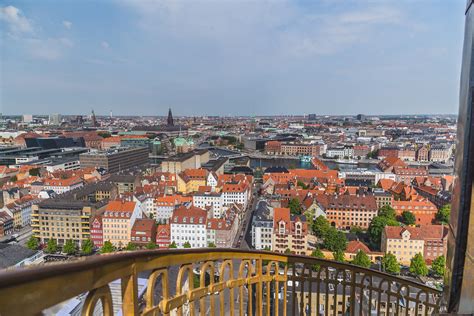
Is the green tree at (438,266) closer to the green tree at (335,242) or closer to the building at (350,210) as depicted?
the green tree at (335,242)

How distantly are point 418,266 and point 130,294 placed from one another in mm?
10290

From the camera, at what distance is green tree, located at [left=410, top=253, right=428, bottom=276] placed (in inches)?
362

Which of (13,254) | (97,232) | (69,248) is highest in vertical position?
(13,254)

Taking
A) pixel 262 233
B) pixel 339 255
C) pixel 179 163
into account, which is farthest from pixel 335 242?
pixel 179 163

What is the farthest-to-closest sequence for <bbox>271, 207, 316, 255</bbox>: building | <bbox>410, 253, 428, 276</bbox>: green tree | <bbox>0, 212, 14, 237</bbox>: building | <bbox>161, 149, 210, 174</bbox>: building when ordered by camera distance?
<bbox>161, 149, 210, 174</bbox>: building, <bbox>0, 212, 14, 237</bbox>: building, <bbox>271, 207, 316, 255</bbox>: building, <bbox>410, 253, 428, 276</bbox>: green tree

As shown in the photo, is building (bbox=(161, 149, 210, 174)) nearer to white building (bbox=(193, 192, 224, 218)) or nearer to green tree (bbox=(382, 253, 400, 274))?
white building (bbox=(193, 192, 224, 218))

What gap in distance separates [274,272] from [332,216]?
511 inches

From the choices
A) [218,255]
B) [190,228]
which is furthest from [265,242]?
[218,255]

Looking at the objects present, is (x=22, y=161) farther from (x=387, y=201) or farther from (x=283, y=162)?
(x=387, y=201)

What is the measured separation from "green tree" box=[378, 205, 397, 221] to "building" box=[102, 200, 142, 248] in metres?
9.25

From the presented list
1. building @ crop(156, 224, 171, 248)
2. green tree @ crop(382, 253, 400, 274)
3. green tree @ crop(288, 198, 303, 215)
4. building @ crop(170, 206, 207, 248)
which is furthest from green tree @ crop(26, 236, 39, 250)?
green tree @ crop(382, 253, 400, 274)

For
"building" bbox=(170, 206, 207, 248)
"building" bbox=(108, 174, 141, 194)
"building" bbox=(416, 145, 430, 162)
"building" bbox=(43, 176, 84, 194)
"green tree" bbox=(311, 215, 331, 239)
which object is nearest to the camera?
"building" bbox=(170, 206, 207, 248)

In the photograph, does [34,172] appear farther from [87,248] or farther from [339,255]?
[339,255]

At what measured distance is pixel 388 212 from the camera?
1299 cm
